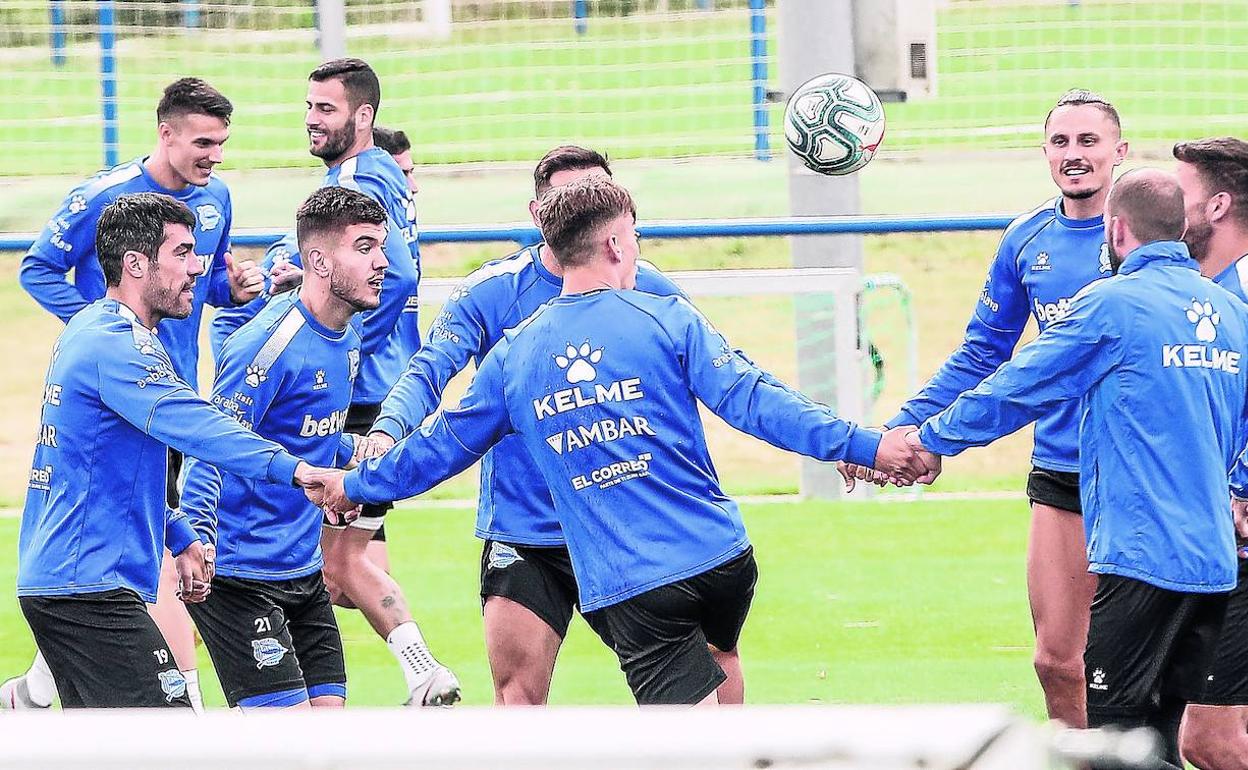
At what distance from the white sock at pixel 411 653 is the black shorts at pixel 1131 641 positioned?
108 inches

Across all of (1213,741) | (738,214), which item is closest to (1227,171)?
(1213,741)

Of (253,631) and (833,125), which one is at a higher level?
(833,125)

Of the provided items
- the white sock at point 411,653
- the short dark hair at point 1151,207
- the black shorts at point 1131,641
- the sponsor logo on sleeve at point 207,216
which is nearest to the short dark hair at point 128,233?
the sponsor logo on sleeve at point 207,216

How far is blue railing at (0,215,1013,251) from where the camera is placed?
979 cm

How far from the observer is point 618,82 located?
803 inches

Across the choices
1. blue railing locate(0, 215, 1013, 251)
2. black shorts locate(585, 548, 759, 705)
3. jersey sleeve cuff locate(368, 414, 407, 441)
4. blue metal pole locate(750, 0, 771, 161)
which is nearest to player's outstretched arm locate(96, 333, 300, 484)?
jersey sleeve cuff locate(368, 414, 407, 441)

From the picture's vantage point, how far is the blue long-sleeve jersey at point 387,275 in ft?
24.1

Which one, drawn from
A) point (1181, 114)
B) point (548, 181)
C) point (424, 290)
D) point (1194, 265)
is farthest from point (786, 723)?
point (1181, 114)

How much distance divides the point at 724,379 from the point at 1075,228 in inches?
69.7

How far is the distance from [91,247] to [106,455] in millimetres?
2260

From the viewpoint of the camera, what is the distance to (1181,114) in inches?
701

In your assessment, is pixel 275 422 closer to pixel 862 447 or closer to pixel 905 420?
pixel 862 447

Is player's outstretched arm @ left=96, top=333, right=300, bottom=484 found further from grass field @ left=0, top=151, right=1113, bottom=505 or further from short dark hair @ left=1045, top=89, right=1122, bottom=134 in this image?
grass field @ left=0, top=151, right=1113, bottom=505

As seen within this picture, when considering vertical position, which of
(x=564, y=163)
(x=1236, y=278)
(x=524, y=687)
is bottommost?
(x=524, y=687)
